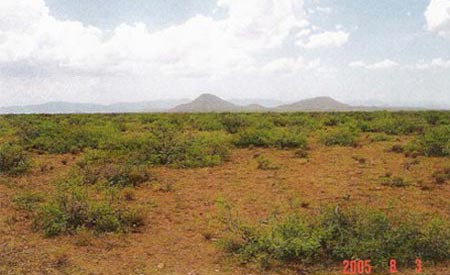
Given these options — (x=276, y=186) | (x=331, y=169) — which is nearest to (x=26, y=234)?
(x=276, y=186)

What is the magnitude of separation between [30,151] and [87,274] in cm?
1075

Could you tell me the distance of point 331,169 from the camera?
11.6 metres

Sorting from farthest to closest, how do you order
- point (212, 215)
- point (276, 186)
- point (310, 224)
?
point (276, 186) < point (212, 215) < point (310, 224)

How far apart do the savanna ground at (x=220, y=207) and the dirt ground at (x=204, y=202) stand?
1.1 inches

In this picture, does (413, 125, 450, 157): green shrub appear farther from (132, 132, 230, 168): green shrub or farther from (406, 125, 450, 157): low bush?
(132, 132, 230, 168): green shrub

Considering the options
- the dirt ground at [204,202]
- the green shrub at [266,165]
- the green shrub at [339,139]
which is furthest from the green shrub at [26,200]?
the green shrub at [339,139]

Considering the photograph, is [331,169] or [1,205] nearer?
[1,205]

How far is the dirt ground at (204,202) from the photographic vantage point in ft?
18.8

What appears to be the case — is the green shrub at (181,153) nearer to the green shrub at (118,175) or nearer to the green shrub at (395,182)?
the green shrub at (118,175)

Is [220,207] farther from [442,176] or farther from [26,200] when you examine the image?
[442,176]

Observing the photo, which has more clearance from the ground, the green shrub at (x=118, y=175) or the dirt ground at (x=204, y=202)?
the green shrub at (x=118, y=175)

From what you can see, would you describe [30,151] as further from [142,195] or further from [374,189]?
[374,189]
